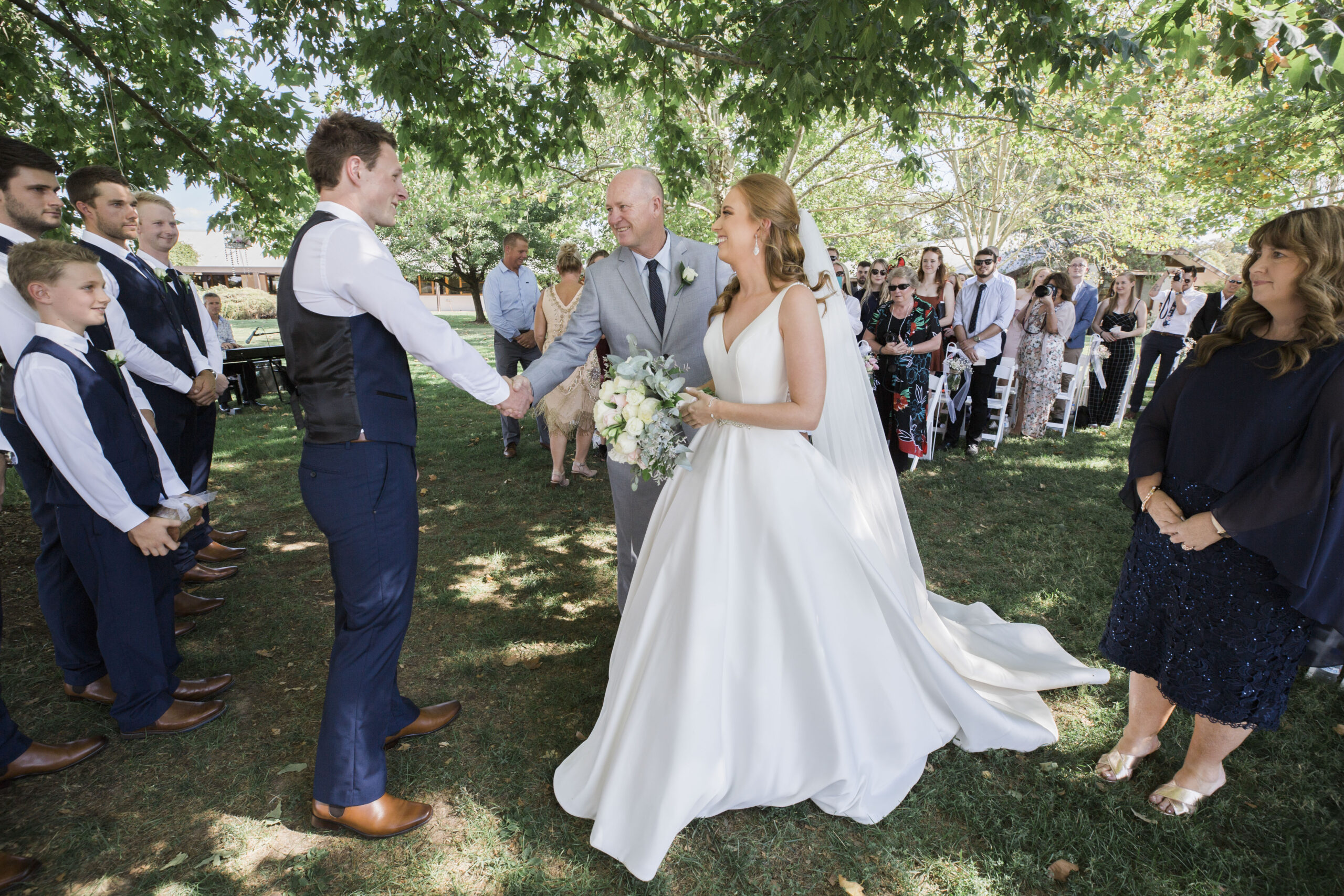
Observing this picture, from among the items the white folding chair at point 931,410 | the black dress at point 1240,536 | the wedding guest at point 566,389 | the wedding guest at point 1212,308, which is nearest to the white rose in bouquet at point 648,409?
the black dress at point 1240,536

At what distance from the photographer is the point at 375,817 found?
108 inches

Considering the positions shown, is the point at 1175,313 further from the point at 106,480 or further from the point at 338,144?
the point at 106,480

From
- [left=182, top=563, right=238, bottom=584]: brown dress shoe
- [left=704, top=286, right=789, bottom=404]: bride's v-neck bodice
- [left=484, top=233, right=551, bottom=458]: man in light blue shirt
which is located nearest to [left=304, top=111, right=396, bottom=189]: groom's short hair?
[left=704, top=286, right=789, bottom=404]: bride's v-neck bodice

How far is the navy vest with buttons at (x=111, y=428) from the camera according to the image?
9.52 ft

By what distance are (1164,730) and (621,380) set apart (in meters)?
3.12

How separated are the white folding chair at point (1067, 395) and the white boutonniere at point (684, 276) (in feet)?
26.0

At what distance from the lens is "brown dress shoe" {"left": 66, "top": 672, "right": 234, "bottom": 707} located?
143 inches

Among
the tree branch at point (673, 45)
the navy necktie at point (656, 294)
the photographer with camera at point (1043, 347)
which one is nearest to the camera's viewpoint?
the navy necktie at point (656, 294)

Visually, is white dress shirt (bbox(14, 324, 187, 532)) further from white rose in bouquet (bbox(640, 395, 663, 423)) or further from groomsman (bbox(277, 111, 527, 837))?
white rose in bouquet (bbox(640, 395, 663, 423))

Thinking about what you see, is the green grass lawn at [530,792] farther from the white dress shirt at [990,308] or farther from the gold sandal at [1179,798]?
the white dress shirt at [990,308]

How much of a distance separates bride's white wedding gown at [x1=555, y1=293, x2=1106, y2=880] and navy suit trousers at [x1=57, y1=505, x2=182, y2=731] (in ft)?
6.93

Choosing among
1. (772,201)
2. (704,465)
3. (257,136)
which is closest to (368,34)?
(257,136)

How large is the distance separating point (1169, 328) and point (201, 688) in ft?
41.8

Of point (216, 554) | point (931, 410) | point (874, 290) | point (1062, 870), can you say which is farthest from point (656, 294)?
point (874, 290)
